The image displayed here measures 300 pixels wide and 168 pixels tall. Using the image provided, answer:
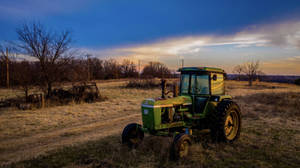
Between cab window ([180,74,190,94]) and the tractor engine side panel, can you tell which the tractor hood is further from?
cab window ([180,74,190,94])

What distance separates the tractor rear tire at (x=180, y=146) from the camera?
4664 mm

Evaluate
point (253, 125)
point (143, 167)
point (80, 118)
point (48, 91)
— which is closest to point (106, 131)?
point (80, 118)

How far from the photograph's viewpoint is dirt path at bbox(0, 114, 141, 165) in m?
5.60

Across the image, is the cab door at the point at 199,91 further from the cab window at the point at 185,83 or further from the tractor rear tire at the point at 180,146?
the tractor rear tire at the point at 180,146

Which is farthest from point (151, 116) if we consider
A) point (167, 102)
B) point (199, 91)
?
point (199, 91)

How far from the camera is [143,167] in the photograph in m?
4.51

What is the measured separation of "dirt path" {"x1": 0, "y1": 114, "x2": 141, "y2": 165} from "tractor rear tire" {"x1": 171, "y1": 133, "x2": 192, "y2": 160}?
127 inches

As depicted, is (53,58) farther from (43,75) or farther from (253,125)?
(253,125)

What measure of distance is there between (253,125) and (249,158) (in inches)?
147

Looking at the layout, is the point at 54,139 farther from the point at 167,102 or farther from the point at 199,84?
the point at 199,84

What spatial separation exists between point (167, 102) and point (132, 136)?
4.55 ft

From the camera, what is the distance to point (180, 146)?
4.73 m

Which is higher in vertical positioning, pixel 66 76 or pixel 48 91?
pixel 66 76

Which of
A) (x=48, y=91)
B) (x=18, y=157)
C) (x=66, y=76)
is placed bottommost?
(x=18, y=157)
